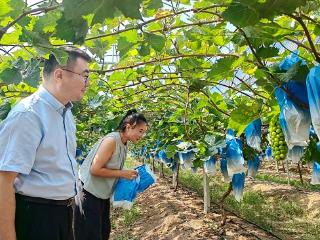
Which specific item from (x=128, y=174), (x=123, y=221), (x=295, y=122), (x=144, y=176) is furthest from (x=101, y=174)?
(x=123, y=221)

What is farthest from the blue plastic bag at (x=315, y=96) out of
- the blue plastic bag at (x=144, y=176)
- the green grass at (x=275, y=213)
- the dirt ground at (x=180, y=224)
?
the green grass at (x=275, y=213)

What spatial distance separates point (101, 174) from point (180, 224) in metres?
3.00

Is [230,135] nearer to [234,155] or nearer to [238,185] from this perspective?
[234,155]

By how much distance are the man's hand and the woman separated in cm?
149

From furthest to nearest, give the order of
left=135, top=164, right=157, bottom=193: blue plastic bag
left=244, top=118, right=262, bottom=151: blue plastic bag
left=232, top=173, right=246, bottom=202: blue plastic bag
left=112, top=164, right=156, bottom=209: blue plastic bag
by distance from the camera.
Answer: left=232, top=173, right=246, bottom=202: blue plastic bag < left=135, top=164, right=157, bottom=193: blue plastic bag < left=112, top=164, right=156, bottom=209: blue plastic bag < left=244, top=118, right=262, bottom=151: blue plastic bag

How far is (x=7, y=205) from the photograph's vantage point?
164 centimetres

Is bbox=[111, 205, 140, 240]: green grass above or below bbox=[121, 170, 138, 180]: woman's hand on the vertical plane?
below

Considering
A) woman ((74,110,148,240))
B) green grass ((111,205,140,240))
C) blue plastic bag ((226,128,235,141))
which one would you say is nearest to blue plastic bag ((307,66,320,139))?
woman ((74,110,148,240))

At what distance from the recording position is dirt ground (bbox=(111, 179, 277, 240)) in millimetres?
5352

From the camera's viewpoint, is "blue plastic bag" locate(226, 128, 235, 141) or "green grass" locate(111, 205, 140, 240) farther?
"green grass" locate(111, 205, 140, 240)

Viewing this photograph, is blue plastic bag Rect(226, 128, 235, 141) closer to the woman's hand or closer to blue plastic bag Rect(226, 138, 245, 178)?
blue plastic bag Rect(226, 138, 245, 178)

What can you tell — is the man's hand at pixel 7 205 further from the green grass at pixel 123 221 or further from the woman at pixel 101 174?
the green grass at pixel 123 221

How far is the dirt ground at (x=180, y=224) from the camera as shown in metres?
5.35

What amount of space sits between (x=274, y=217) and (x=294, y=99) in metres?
5.84
